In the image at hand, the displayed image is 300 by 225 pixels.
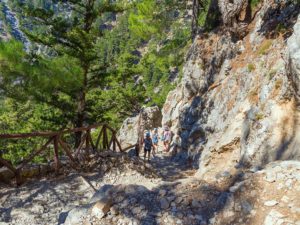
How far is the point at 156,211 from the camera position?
4520mm

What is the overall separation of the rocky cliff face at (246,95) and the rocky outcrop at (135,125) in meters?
10.2

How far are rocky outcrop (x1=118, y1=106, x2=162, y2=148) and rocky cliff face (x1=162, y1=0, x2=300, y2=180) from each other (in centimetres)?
1020

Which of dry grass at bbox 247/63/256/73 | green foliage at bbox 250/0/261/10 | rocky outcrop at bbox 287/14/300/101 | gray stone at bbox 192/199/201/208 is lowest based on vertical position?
gray stone at bbox 192/199/201/208

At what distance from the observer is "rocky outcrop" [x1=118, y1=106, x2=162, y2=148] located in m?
27.3

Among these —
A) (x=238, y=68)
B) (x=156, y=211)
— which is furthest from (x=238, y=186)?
(x=238, y=68)

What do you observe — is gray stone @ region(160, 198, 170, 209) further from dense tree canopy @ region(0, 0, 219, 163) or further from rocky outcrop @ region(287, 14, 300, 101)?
dense tree canopy @ region(0, 0, 219, 163)

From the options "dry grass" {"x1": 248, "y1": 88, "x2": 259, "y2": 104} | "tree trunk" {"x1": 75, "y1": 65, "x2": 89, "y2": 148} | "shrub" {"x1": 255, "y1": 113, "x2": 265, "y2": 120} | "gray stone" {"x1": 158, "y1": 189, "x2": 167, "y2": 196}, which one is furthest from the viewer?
"tree trunk" {"x1": 75, "y1": 65, "x2": 89, "y2": 148}

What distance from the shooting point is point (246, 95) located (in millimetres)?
11016

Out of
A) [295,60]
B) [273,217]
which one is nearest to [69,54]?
[295,60]

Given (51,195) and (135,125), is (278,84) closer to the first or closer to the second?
(51,195)

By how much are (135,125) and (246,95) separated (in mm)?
18629

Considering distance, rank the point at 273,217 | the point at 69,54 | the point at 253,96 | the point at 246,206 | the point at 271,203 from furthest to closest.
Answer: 1. the point at 69,54
2. the point at 253,96
3. the point at 246,206
4. the point at 271,203
5. the point at 273,217

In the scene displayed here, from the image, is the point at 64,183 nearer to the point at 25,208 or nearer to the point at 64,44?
the point at 25,208

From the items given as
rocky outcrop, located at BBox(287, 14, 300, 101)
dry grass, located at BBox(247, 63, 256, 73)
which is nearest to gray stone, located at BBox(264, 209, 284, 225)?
rocky outcrop, located at BBox(287, 14, 300, 101)
